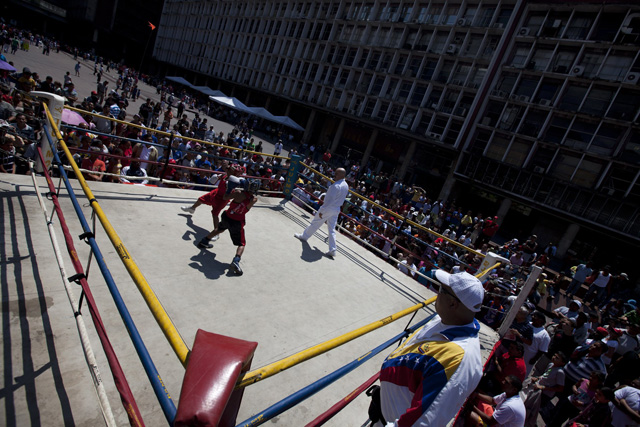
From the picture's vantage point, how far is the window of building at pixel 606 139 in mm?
22453

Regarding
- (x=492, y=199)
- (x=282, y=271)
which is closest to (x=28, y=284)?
(x=282, y=271)

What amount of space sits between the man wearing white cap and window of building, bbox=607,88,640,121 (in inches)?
1146

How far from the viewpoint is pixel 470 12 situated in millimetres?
28953

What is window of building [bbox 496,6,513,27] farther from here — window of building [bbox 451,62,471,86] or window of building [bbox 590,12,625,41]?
window of building [bbox 590,12,625,41]

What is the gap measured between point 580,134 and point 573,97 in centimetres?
291

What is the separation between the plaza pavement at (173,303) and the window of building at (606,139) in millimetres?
25294

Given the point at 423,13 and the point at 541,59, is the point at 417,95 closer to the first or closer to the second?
the point at 423,13

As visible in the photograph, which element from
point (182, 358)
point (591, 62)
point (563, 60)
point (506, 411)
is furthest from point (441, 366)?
point (563, 60)

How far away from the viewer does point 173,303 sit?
3670 mm

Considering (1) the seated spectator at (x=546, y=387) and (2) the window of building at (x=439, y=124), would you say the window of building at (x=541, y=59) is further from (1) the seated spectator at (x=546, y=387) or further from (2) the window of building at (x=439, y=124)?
(1) the seated spectator at (x=546, y=387)

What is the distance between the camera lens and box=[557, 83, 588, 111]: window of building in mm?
23756

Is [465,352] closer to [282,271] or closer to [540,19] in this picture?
[282,271]

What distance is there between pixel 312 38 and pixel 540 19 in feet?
84.9

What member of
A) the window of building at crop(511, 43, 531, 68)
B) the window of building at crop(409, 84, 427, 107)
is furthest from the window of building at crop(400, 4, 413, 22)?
the window of building at crop(511, 43, 531, 68)
